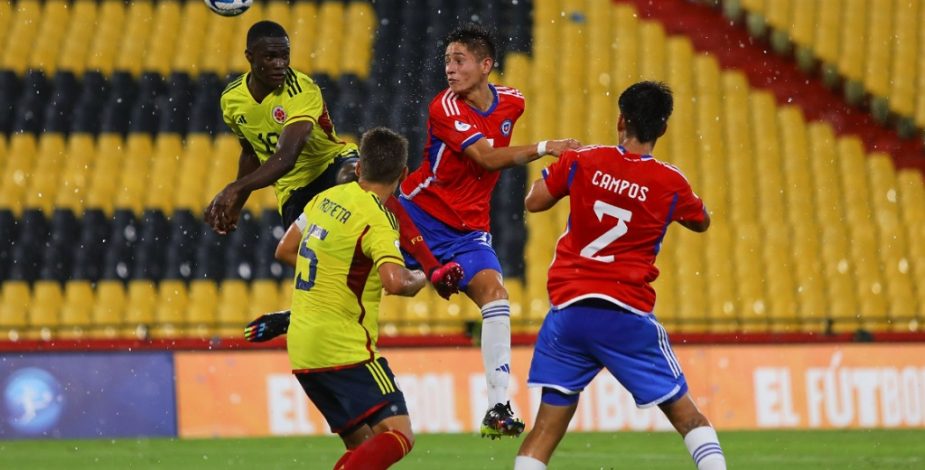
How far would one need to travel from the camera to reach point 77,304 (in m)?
14.8

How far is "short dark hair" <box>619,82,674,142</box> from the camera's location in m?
6.40

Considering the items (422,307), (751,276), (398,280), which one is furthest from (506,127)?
(751,276)

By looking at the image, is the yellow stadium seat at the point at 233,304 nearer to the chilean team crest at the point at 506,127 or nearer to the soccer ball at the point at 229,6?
the soccer ball at the point at 229,6

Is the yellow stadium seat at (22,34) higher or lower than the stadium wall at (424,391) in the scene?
higher

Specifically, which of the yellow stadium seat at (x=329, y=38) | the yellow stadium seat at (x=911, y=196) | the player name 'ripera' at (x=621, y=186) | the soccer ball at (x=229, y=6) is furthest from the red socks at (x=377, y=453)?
the yellow stadium seat at (x=329, y=38)

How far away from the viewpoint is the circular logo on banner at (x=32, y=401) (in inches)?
493

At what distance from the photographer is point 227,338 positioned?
13.0m

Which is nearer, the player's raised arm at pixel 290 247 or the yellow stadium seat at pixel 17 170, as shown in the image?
the player's raised arm at pixel 290 247

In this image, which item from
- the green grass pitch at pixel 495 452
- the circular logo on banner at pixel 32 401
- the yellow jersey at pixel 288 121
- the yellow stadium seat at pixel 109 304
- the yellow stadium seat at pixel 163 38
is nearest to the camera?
the yellow jersey at pixel 288 121

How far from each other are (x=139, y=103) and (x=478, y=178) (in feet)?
31.6

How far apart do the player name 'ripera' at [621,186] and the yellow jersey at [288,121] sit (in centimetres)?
190

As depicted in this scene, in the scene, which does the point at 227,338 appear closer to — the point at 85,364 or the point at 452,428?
the point at 85,364

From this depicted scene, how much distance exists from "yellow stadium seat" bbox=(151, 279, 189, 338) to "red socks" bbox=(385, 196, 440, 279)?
761cm

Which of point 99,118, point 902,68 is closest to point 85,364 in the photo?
point 99,118
